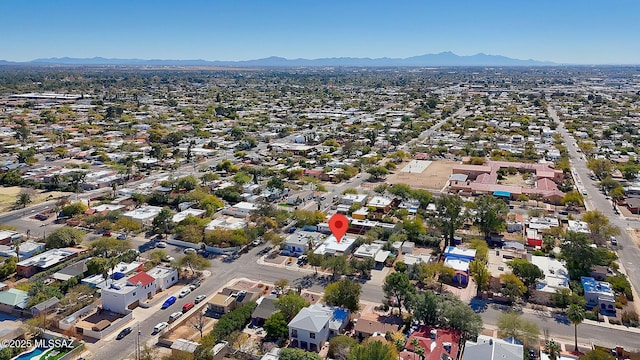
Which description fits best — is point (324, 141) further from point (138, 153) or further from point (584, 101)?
point (584, 101)

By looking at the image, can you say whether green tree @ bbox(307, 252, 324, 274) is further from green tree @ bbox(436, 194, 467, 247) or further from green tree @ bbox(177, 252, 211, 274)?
green tree @ bbox(436, 194, 467, 247)

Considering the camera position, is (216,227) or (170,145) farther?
(170,145)

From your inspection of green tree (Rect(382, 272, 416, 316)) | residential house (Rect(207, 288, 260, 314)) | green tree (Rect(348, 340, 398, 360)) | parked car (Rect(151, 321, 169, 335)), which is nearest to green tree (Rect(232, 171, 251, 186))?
residential house (Rect(207, 288, 260, 314))

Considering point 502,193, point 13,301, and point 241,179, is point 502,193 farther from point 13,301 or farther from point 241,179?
point 13,301

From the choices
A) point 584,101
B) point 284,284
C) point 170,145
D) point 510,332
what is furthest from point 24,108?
point 584,101

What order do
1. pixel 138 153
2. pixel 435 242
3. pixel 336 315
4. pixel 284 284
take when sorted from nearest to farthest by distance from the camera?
pixel 336 315, pixel 284 284, pixel 435 242, pixel 138 153

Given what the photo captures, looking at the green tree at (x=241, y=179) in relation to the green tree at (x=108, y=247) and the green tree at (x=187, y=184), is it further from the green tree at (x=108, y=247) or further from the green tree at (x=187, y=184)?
the green tree at (x=108, y=247)
